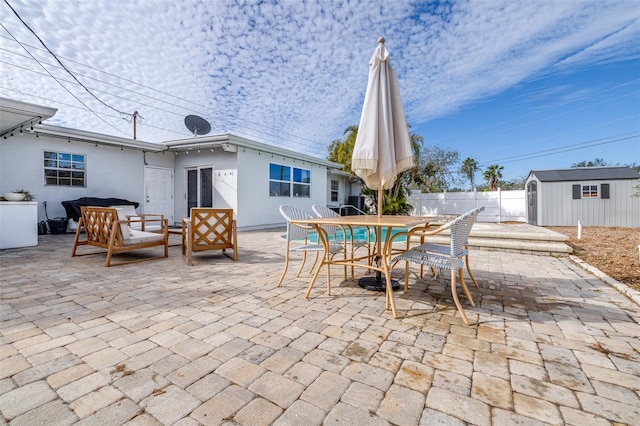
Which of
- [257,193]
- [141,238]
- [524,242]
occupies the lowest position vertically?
[524,242]

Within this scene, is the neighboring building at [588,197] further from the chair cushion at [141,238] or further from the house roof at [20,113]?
the house roof at [20,113]

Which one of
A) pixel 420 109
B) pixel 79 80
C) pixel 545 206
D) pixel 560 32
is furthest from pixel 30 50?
pixel 545 206

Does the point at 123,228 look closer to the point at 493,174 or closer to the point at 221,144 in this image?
the point at 221,144

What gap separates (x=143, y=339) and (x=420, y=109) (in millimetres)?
17453

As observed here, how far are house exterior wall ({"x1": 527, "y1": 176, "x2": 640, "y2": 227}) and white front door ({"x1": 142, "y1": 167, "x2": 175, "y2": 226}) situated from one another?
14.3 metres

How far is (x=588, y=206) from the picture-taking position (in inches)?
433

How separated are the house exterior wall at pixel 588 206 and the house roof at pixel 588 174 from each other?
0.14 meters

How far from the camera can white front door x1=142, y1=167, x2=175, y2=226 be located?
964 centimetres

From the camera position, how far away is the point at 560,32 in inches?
292

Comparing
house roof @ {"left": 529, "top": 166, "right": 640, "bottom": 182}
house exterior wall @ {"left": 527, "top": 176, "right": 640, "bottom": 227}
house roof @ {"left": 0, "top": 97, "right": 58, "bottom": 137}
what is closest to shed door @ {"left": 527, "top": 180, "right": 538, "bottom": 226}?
house exterior wall @ {"left": 527, "top": 176, "right": 640, "bottom": 227}

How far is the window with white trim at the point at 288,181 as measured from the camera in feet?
34.1

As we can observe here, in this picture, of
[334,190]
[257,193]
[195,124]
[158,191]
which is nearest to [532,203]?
[334,190]

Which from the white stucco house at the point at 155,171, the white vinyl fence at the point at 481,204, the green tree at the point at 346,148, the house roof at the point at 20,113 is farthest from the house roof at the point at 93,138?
the white vinyl fence at the point at 481,204

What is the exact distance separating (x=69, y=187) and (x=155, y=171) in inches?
92.2
